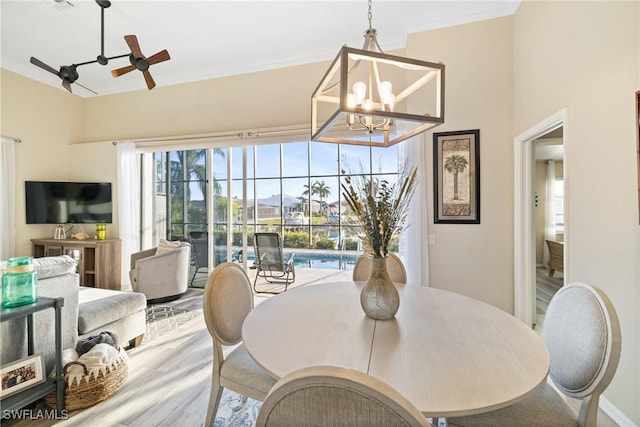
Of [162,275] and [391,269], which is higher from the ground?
[391,269]

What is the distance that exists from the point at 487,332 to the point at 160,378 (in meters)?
2.27

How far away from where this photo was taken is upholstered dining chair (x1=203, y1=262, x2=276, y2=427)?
1398 mm

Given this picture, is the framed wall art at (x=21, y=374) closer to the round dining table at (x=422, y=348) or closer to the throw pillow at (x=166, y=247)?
the round dining table at (x=422, y=348)

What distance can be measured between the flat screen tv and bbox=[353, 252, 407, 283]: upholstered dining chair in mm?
4155

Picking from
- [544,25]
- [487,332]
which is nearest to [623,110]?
[544,25]

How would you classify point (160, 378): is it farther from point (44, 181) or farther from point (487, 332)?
point (44, 181)

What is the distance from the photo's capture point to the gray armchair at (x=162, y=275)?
12.7ft

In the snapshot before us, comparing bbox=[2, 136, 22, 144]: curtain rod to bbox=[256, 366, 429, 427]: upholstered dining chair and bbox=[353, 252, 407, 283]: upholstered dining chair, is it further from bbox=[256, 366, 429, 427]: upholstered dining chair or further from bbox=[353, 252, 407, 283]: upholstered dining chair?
bbox=[256, 366, 429, 427]: upholstered dining chair

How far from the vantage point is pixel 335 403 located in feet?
1.84

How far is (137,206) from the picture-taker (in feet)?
15.1

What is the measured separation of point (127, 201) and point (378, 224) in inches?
175

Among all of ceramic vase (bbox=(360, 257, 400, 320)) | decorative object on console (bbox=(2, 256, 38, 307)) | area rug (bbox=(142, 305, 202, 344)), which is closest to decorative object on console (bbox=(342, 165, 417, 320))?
ceramic vase (bbox=(360, 257, 400, 320))

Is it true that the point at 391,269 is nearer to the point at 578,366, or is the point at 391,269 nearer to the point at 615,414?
the point at 578,366

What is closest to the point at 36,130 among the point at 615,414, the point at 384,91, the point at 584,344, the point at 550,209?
the point at 384,91
